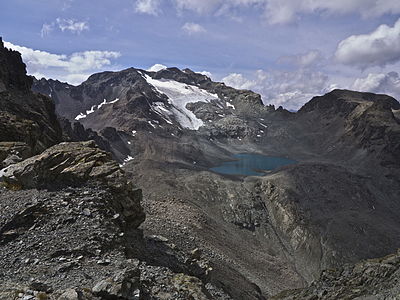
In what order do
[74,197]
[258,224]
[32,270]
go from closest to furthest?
1. [32,270]
2. [74,197]
3. [258,224]

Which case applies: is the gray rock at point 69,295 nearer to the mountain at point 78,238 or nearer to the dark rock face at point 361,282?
the mountain at point 78,238

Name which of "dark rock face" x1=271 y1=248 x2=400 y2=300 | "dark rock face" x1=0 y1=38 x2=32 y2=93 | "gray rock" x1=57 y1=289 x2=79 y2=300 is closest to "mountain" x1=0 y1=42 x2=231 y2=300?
"gray rock" x1=57 y1=289 x2=79 y2=300

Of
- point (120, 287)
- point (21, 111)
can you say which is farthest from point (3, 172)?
point (21, 111)

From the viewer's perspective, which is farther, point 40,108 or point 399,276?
point 40,108

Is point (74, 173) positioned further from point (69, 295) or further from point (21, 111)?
point (21, 111)

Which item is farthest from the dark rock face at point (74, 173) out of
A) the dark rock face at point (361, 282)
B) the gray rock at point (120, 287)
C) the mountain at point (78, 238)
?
the dark rock face at point (361, 282)

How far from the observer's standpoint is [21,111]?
48.2 metres

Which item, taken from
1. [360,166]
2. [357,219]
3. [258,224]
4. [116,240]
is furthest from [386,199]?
[116,240]

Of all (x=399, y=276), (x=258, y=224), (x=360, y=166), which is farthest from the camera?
(x=360, y=166)

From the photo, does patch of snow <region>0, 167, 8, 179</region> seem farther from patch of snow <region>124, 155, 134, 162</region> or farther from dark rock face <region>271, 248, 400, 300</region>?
patch of snow <region>124, 155, 134, 162</region>

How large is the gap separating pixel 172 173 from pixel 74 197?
119 meters

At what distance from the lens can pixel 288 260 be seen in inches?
3834

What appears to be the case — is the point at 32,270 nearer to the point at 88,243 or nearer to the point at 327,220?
the point at 88,243

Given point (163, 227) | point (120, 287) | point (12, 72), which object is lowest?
point (163, 227)
